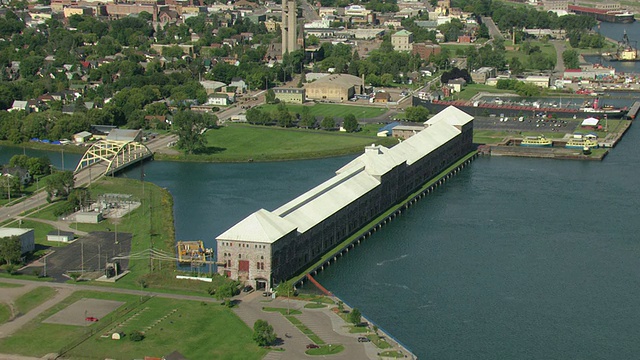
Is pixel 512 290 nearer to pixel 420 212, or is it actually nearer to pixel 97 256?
pixel 420 212

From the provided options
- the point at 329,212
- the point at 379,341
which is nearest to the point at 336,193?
the point at 329,212

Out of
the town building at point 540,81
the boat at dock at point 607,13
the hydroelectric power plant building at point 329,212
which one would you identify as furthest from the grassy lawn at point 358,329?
the boat at dock at point 607,13

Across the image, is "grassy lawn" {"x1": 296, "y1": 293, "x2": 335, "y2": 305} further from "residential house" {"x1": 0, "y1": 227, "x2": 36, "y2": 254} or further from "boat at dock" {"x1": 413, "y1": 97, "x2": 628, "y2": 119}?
"boat at dock" {"x1": 413, "y1": 97, "x2": 628, "y2": 119}

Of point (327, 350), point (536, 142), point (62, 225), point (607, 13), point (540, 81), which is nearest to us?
point (327, 350)

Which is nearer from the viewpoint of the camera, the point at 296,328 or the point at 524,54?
the point at 296,328

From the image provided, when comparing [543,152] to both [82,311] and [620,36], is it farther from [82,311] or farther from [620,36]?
[620,36]

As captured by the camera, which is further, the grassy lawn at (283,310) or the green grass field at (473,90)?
the green grass field at (473,90)

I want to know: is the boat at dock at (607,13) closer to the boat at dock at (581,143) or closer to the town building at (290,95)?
the town building at (290,95)
